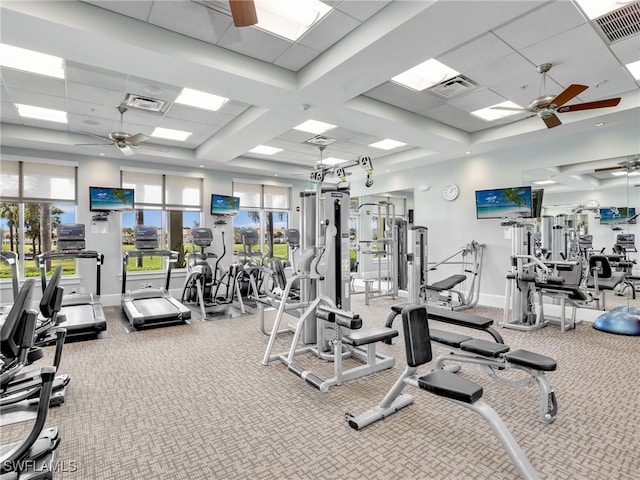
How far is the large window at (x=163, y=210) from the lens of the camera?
24.7 ft

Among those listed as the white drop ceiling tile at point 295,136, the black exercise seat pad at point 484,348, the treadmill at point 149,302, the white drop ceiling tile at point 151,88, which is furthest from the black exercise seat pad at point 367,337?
the white drop ceiling tile at point 295,136

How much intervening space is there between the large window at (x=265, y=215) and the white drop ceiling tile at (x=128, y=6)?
5.84 meters

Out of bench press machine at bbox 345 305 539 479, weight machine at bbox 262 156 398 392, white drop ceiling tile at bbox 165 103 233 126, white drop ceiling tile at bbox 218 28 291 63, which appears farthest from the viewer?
white drop ceiling tile at bbox 165 103 233 126

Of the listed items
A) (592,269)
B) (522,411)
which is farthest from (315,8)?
(592,269)

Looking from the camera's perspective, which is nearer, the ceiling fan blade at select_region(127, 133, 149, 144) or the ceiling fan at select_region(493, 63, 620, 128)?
the ceiling fan at select_region(493, 63, 620, 128)

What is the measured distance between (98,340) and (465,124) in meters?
6.85

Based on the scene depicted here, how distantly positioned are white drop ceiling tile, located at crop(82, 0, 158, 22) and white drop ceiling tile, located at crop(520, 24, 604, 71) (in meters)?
3.78

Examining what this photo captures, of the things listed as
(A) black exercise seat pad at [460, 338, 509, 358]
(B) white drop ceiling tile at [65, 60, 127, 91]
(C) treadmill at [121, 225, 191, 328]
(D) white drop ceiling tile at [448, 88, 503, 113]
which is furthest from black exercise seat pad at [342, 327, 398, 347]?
(B) white drop ceiling tile at [65, 60, 127, 91]

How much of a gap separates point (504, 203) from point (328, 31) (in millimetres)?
5066

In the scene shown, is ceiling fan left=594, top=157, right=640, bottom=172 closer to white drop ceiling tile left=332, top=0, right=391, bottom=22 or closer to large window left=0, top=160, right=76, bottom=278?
white drop ceiling tile left=332, top=0, right=391, bottom=22

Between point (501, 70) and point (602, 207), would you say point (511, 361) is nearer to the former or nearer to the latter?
point (501, 70)

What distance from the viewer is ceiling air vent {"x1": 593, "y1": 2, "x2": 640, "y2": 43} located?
9.87 ft

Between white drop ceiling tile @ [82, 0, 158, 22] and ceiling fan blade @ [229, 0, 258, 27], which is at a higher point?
white drop ceiling tile @ [82, 0, 158, 22]

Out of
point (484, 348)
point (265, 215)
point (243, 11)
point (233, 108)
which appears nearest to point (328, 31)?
point (243, 11)
